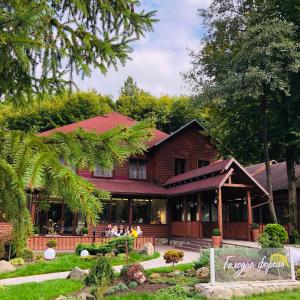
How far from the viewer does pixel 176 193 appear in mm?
22484

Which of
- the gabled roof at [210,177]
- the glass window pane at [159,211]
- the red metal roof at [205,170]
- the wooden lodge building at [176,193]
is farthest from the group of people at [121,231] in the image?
the red metal roof at [205,170]

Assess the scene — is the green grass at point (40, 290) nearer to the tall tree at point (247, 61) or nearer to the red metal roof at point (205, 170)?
the red metal roof at point (205, 170)

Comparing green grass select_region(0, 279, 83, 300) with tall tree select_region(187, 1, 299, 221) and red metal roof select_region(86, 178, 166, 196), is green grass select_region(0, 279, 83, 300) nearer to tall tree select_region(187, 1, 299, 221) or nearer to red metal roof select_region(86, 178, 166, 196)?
red metal roof select_region(86, 178, 166, 196)

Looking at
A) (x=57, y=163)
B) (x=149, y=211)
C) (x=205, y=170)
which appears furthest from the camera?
(x=149, y=211)

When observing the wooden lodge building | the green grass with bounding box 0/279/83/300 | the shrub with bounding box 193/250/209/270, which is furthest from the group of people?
the green grass with bounding box 0/279/83/300

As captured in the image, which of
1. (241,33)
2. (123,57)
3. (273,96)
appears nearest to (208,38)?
(241,33)

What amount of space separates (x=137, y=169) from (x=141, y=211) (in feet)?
10.2

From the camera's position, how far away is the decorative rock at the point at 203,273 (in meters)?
10.1

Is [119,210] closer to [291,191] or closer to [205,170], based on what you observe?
[205,170]

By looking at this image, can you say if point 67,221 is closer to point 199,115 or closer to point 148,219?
point 148,219

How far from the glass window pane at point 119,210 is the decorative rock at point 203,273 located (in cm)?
1333

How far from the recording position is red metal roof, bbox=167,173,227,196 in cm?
1867

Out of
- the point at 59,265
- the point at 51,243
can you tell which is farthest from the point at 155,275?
the point at 51,243

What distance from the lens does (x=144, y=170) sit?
26422 millimetres
